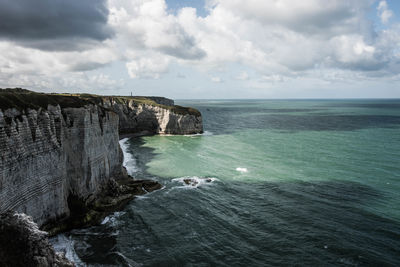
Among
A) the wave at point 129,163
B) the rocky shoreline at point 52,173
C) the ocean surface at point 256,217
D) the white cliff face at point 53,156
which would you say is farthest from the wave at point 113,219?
the wave at point 129,163

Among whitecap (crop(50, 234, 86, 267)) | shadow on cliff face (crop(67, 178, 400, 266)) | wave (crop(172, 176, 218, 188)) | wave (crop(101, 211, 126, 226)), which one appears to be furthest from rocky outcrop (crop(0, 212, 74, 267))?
wave (crop(172, 176, 218, 188))

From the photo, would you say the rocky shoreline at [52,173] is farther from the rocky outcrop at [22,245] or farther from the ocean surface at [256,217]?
the ocean surface at [256,217]

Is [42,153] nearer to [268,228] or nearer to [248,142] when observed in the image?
[268,228]

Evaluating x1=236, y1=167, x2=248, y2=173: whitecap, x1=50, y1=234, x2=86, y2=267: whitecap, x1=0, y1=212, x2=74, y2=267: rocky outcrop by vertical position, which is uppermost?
x1=0, y1=212, x2=74, y2=267: rocky outcrop

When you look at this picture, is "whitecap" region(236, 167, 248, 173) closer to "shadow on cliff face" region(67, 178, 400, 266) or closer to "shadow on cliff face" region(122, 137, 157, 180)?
"shadow on cliff face" region(67, 178, 400, 266)

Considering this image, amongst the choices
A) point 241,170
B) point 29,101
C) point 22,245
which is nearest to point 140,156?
point 241,170

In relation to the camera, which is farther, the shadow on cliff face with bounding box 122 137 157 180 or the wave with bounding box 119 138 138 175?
the wave with bounding box 119 138 138 175
